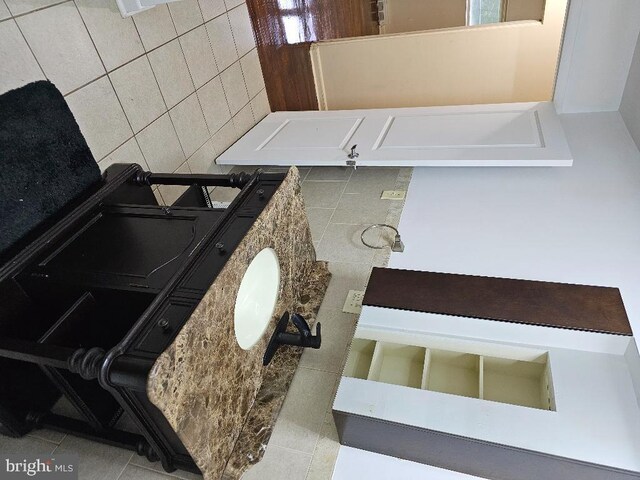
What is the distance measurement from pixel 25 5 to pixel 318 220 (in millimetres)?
1237

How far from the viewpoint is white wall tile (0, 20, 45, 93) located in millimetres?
1146

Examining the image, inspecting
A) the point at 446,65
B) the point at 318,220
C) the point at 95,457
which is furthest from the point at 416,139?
the point at 95,457

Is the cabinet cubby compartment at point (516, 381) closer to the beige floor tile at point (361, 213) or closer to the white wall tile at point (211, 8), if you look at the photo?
the beige floor tile at point (361, 213)

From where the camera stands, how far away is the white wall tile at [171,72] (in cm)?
171

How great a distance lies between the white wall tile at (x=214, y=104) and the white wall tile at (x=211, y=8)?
0.95 feet

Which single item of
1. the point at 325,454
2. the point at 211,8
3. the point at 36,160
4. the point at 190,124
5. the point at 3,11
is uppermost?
the point at 3,11

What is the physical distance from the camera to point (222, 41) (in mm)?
2137

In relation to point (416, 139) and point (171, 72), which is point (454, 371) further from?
point (171, 72)

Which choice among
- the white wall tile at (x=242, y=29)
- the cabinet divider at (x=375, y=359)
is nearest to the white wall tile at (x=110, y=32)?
the white wall tile at (x=242, y=29)

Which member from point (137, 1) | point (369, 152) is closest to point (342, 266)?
point (369, 152)

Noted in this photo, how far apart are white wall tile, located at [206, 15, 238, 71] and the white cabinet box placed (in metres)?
1.65

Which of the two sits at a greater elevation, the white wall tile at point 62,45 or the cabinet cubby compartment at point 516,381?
the white wall tile at point 62,45

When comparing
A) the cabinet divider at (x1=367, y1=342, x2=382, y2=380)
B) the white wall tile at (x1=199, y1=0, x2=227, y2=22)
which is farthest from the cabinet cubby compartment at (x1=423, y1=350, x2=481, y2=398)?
the white wall tile at (x1=199, y1=0, x2=227, y2=22)

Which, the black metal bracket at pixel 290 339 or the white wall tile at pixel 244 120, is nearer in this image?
the black metal bracket at pixel 290 339
